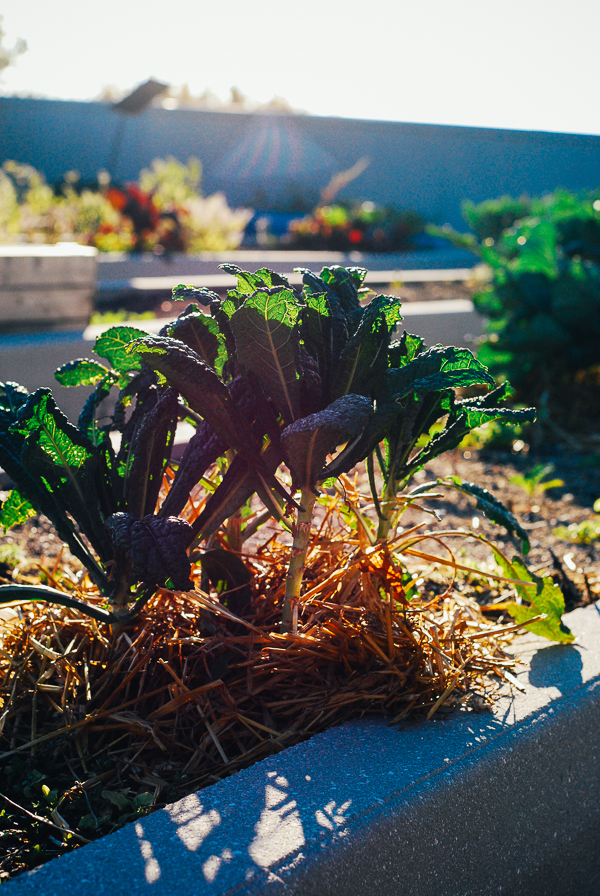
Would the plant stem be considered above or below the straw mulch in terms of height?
above

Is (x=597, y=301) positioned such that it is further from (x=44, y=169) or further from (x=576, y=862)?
(x=44, y=169)

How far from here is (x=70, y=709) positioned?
1.30 m

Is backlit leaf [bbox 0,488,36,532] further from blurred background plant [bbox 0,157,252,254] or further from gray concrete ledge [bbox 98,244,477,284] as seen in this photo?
blurred background plant [bbox 0,157,252,254]

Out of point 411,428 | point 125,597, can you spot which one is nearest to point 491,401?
point 411,428

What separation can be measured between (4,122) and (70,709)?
822 inches

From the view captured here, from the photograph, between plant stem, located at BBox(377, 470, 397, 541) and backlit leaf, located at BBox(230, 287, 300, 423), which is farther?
plant stem, located at BBox(377, 470, 397, 541)

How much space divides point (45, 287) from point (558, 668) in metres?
4.28

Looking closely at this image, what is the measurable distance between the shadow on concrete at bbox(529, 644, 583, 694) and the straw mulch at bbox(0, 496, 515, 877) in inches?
2.7

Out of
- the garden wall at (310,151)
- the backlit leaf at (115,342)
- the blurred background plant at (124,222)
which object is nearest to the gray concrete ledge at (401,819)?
the backlit leaf at (115,342)

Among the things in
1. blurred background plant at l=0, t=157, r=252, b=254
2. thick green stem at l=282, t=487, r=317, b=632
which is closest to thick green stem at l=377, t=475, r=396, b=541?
thick green stem at l=282, t=487, r=317, b=632

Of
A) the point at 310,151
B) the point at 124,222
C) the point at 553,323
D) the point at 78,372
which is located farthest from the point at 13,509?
the point at 310,151

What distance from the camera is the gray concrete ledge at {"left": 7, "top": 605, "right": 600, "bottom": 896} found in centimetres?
92

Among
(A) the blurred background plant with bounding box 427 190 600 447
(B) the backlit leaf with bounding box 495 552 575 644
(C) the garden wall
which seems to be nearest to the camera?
(B) the backlit leaf with bounding box 495 552 575 644

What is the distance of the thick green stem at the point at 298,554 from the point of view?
4.10 feet
